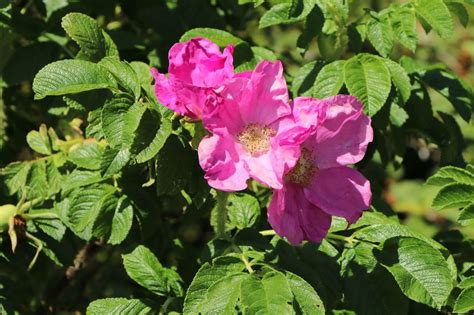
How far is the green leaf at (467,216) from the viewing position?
1.59 m

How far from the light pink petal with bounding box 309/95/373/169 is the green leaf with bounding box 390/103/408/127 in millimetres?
458

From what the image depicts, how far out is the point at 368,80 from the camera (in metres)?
1.66

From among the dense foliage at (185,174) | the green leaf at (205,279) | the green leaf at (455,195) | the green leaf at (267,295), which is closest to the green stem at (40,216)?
the dense foliage at (185,174)

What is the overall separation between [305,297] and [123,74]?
0.53 metres

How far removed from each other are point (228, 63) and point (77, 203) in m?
0.49

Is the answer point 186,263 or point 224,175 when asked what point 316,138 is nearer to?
point 224,175

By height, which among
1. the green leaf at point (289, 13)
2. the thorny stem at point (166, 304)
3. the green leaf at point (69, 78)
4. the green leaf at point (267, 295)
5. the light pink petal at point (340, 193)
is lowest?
the thorny stem at point (166, 304)

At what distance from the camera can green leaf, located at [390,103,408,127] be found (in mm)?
1816

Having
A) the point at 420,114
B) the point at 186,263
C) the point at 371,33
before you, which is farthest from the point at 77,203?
the point at 420,114

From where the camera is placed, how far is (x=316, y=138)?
1.35 meters

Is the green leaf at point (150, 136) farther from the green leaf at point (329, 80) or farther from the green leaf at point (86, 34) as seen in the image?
the green leaf at point (329, 80)

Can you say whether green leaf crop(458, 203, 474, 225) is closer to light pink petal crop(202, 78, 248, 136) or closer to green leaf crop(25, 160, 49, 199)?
light pink petal crop(202, 78, 248, 136)

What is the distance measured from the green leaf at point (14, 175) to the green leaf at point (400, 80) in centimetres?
84

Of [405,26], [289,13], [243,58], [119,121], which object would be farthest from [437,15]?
[119,121]
